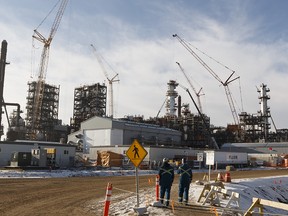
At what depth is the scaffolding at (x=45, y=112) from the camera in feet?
345

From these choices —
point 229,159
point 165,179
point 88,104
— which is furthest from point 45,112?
point 165,179

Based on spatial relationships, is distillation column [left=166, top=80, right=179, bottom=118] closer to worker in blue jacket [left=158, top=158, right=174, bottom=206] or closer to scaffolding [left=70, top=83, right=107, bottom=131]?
scaffolding [left=70, top=83, right=107, bottom=131]

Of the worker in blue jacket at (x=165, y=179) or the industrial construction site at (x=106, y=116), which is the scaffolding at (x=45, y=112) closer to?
the industrial construction site at (x=106, y=116)

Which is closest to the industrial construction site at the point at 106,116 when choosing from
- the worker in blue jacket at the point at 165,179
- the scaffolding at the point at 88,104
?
the scaffolding at the point at 88,104

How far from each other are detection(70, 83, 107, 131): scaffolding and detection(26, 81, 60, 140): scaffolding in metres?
5.87

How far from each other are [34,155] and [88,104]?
214 ft

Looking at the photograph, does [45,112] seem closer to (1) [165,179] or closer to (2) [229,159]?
(2) [229,159]

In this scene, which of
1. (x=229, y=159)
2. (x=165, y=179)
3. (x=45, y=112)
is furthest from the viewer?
(x=45, y=112)

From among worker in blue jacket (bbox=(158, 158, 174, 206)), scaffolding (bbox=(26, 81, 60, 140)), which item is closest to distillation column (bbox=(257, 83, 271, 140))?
scaffolding (bbox=(26, 81, 60, 140))

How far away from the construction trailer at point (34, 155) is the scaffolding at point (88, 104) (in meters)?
54.0

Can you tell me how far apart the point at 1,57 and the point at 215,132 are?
6670cm

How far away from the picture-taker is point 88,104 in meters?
111

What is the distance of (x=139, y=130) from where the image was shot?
8756 cm

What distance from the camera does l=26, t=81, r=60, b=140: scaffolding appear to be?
4142 inches
